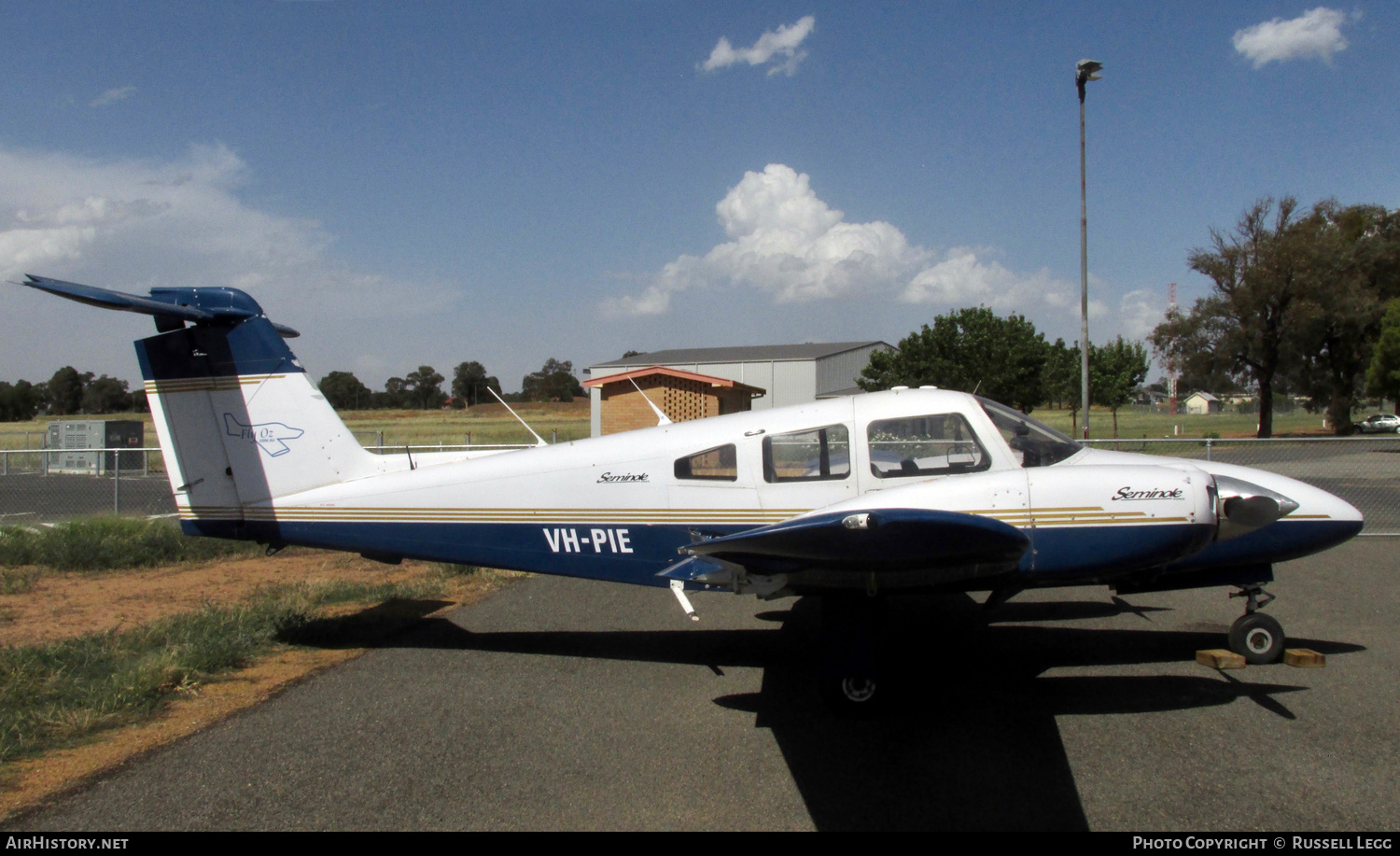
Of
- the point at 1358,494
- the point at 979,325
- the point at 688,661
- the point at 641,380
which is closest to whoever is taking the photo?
the point at 688,661

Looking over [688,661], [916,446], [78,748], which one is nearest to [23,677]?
[78,748]

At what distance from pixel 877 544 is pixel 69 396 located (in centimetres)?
9782

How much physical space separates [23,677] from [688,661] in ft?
15.7

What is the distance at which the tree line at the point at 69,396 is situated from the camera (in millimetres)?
75750

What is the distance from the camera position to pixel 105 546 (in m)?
10.6

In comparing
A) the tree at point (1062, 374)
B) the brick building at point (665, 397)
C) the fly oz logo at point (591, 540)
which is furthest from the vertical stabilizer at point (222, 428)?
the tree at point (1062, 374)

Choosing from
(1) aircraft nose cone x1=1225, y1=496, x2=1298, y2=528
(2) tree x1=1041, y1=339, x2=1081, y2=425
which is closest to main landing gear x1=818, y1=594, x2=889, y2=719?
(1) aircraft nose cone x1=1225, y1=496, x2=1298, y2=528

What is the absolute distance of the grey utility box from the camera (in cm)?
2647

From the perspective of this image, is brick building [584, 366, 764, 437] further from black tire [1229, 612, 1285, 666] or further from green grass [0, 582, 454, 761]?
black tire [1229, 612, 1285, 666]

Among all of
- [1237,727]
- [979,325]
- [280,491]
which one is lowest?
[1237,727]

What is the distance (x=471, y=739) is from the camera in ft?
15.6

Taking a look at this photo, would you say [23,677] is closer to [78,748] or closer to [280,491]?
[78,748]

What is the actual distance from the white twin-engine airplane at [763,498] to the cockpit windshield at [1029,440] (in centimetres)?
2

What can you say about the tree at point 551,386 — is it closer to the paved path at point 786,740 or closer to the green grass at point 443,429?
the green grass at point 443,429
